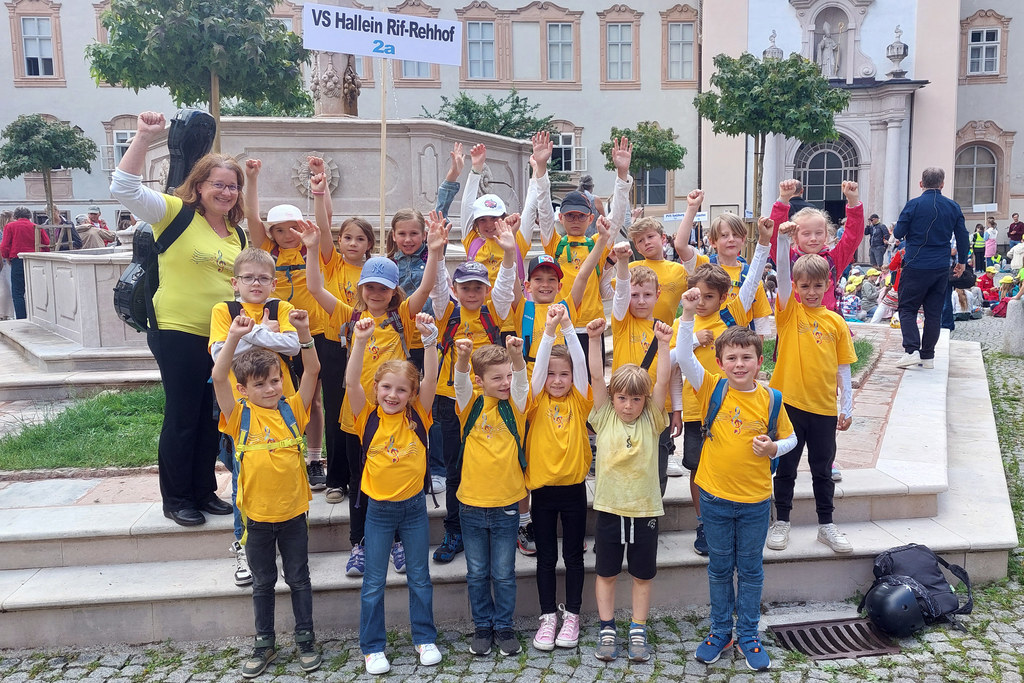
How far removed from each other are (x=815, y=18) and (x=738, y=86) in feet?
28.4

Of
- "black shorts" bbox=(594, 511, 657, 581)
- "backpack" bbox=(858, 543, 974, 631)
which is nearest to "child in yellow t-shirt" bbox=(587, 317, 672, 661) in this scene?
"black shorts" bbox=(594, 511, 657, 581)

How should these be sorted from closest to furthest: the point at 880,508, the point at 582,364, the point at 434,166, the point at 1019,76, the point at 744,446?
the point at 744,446
the point at 582,364
the point at 880,508
the point at 434,166
the point at 1019,76

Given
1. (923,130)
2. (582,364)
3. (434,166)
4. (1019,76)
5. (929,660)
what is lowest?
(929,660)

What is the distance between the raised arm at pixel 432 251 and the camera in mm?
3777

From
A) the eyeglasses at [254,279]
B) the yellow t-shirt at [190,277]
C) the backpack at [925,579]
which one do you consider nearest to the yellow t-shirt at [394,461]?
the eyeglasses at [254,279]

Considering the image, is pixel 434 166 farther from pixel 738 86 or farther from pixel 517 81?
pixel 517 81

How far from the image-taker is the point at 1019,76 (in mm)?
29297

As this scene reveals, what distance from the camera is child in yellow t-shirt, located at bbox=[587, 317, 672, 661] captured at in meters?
3.49

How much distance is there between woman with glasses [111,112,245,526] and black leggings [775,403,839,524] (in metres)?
2.96

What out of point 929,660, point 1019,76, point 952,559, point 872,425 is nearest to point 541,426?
point 929,660

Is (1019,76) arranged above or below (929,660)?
above

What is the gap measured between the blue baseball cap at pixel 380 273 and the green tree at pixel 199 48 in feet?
23.7

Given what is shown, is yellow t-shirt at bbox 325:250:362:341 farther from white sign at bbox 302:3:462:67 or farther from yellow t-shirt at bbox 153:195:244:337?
white sign at bbox 302:3:462:67

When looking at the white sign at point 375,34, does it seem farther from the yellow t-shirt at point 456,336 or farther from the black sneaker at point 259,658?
the black sneaker at point 259,658
